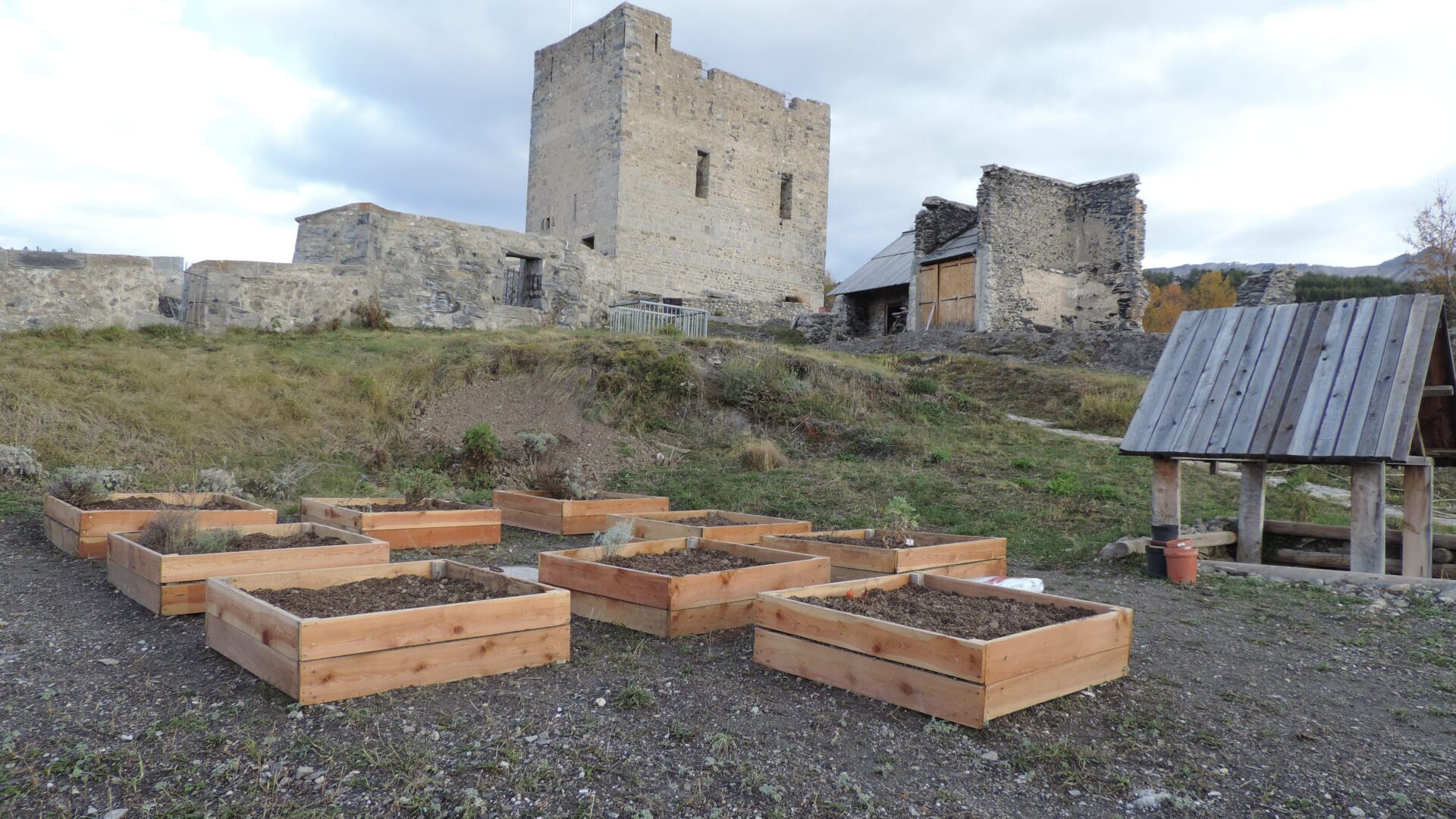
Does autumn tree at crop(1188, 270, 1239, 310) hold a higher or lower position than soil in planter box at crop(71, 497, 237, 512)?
higher

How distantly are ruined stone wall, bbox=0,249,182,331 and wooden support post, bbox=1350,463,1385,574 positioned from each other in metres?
15.0

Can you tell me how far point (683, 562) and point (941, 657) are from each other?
2.37 meters

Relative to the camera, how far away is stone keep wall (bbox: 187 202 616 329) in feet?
46.4

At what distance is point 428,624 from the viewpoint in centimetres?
368

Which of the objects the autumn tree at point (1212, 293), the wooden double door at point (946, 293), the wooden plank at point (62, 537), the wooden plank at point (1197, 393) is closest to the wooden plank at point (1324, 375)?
the wooden plank at point (1197, 393)

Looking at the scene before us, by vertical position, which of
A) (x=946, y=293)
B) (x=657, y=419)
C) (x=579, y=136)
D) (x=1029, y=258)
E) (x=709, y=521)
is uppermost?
(x=579, y=136)

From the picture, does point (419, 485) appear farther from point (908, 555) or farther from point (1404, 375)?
point (1404, 375)

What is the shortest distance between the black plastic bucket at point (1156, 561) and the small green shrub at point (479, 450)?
711 centimetres

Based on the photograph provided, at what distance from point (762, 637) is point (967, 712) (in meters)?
1.08

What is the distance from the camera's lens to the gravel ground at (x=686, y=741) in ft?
8.97

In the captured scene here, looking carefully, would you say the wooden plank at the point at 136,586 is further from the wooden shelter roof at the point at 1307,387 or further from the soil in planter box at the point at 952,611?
the wooden shelter roof at the point at 1307,387

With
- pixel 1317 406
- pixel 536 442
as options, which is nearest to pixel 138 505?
pixel 536 442

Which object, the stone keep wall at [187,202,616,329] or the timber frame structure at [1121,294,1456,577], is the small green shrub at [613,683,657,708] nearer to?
the timber frame structure at [1121,294,1456,577]

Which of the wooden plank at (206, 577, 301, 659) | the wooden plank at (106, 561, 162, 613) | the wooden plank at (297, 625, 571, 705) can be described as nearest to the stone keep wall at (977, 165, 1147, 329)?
the wooden plank at (297, 625, 571, 705)
